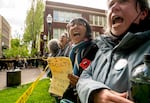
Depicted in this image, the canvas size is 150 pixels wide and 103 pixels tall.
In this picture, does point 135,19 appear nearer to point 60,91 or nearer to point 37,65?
point 60,91

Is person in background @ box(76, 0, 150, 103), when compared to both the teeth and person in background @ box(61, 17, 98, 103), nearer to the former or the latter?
the teeth

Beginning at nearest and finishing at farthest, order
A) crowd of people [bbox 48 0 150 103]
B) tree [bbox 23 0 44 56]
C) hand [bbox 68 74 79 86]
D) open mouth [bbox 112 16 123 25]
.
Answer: crowd of people [bbox 48 0 150 103], open mouth [bbox 112 16 123 25], hand [bbox 68 74 79 86], tree [bbox 23 0 44 56]

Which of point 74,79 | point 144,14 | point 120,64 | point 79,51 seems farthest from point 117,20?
point 79,51

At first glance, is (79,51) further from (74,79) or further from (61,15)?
(61,15)

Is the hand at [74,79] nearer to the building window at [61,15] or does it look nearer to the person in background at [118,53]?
the person in background at [118,53]

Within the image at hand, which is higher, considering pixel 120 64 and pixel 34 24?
pixel 34 24

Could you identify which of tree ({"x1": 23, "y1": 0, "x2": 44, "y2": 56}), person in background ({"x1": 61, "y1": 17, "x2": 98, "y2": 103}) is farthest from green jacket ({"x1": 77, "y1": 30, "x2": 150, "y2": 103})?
tree ({"x1": 23, "y1": 0, "x2": 44, "y2": 56})

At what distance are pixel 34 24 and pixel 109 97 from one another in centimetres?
4498

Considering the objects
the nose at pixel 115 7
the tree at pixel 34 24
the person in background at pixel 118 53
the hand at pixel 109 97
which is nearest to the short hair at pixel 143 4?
the person in background at pixel 118 53

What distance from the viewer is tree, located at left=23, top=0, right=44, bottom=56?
45125 millimetres

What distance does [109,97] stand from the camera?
130 centimetres

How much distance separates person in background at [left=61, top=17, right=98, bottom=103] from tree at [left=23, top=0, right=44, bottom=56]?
41847 mm

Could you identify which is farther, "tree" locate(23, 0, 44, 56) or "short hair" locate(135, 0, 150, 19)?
"tree" locate(23, 0, 44, 56)

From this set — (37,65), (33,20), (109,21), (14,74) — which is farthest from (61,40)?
(33,20)
